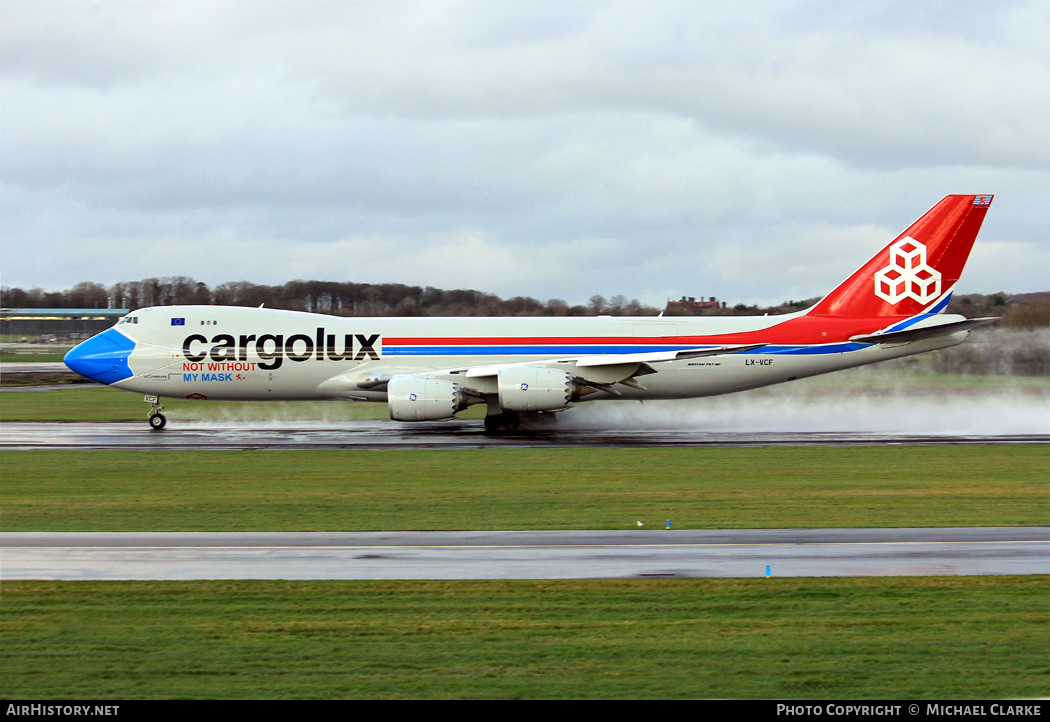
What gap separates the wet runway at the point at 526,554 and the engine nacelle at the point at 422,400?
50.6 ft

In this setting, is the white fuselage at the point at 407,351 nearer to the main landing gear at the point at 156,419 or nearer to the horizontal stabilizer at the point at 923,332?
the horizontal stabilizer at the point at 923,332

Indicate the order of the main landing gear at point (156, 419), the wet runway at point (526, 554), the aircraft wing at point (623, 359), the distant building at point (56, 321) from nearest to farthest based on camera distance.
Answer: the wet runway at point (526, 554) → the aircraft wing at point (623, 359) → the main landing gear at point (156, 419) → the distant building at point (56, 321)

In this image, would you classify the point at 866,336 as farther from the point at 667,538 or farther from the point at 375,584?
the point at 375,584

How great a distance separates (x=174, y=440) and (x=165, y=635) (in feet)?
71.6

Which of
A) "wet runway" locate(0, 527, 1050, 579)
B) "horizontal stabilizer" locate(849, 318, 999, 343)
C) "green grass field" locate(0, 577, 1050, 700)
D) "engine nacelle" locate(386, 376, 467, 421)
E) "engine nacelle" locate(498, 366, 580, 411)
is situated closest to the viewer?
"green grass field" locate(0, 577, 1050, 700)

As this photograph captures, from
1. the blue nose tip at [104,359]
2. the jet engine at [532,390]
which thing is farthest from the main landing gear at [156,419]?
the jet engine at [532,390]

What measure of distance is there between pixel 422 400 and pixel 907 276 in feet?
60.0

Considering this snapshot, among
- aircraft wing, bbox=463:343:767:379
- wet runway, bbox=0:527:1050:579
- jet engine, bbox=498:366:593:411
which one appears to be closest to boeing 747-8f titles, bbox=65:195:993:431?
aircraft wing, bbox=463:343:767:379

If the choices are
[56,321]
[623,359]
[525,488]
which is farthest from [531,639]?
[56,321]

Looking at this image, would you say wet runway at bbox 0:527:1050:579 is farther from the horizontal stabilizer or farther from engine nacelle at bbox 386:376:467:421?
the horizontal stabilizer

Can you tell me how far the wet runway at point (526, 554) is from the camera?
40.2 feet

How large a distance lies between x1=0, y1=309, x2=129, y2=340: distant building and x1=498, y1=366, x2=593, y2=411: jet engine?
73407 millimetres

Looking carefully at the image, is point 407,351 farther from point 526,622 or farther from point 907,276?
point 526,622

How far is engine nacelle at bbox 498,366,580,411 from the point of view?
100 ft
